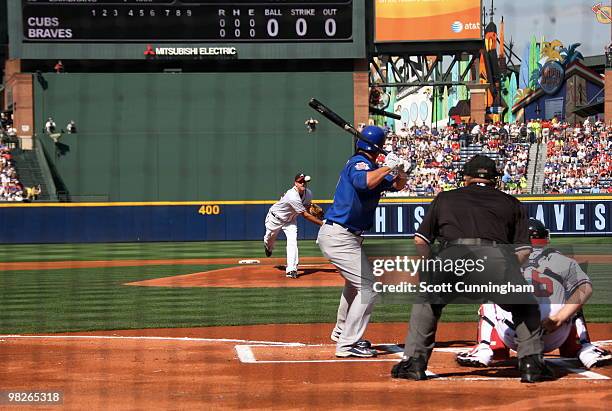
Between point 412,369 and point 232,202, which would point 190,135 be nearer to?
point 232,202

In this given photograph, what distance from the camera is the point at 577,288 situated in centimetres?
667

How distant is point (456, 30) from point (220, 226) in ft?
35.4

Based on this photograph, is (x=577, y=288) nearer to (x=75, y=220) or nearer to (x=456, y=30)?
(x=75, y=220)

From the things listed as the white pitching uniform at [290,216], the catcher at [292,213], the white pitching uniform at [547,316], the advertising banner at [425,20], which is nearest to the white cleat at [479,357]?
the white pitching uniform at [547,316]

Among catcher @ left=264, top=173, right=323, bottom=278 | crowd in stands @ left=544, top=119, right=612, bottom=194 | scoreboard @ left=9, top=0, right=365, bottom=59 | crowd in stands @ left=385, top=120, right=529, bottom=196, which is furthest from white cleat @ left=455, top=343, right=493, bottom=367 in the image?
crowd in stands @ left=385, top=120, right=529, bottom=196

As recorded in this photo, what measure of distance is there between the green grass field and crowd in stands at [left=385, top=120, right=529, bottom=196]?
46.0ft

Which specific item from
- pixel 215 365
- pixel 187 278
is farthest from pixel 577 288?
pixel 187 278

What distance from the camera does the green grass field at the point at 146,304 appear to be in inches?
418

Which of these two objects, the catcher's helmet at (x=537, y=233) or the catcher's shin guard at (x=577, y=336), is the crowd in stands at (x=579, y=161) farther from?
the catcher's helmet at (x=537, y=233)

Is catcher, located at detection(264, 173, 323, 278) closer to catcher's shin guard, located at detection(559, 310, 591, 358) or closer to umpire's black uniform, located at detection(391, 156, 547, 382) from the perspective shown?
catcher's shin guard, located at detection(559, 310, 591, 358)

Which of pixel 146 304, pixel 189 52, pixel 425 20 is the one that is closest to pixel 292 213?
pixel 146 304

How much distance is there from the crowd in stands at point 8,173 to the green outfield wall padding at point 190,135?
40.2 inches

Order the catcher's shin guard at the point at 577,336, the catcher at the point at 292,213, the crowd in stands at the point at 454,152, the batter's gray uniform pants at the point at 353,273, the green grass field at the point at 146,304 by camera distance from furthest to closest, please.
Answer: the crowd in stands at the point at 454,152 → the catcher at the point at 292,213 → the green grass field at the point at 146,304 → the batter's gray uniform pants at the point at 353,273 → the catcher's shin guard at the point at 577,336

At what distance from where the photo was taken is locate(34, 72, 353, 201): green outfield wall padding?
31.9 metres
